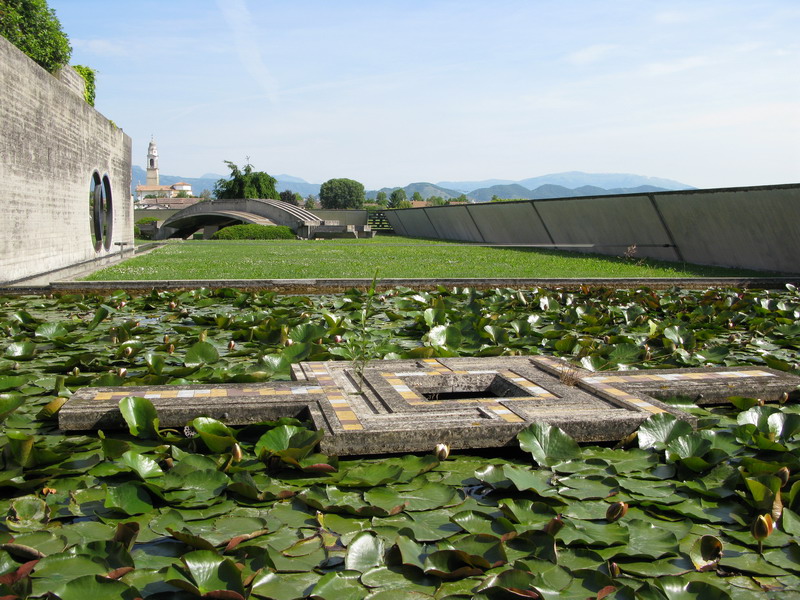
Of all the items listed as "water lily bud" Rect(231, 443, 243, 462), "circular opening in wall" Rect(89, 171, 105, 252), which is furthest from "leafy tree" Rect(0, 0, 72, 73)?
"water lily bud" Rect(231, 443, 243, 462)

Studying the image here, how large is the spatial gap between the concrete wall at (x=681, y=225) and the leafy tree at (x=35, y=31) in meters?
12.4

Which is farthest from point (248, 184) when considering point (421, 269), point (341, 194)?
point (341, 194)

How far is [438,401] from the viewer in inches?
132

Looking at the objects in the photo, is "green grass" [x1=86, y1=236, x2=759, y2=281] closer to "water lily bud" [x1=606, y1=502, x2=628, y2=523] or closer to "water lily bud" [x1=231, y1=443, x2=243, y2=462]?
"water lily bud" [x1=231, y1=443, x2=243, y2=462]

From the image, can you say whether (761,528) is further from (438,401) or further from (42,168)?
(42,168)

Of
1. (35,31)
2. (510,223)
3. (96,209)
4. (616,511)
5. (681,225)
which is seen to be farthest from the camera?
(510,223)

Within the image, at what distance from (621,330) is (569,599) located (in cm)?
432

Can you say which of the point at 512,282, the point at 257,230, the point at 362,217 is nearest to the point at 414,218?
the point at 257,230

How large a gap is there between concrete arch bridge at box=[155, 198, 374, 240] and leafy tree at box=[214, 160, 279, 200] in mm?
15018

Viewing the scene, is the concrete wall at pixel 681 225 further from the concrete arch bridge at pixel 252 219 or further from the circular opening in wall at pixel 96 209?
the concrete arch bridge at pixel 252 219

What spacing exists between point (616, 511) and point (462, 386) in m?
1.56

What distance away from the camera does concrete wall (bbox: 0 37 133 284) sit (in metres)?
9.82

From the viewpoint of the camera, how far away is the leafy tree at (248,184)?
65.6m

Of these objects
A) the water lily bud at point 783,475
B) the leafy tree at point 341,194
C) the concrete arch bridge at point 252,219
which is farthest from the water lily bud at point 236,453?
the leafy tree at point 341,194
